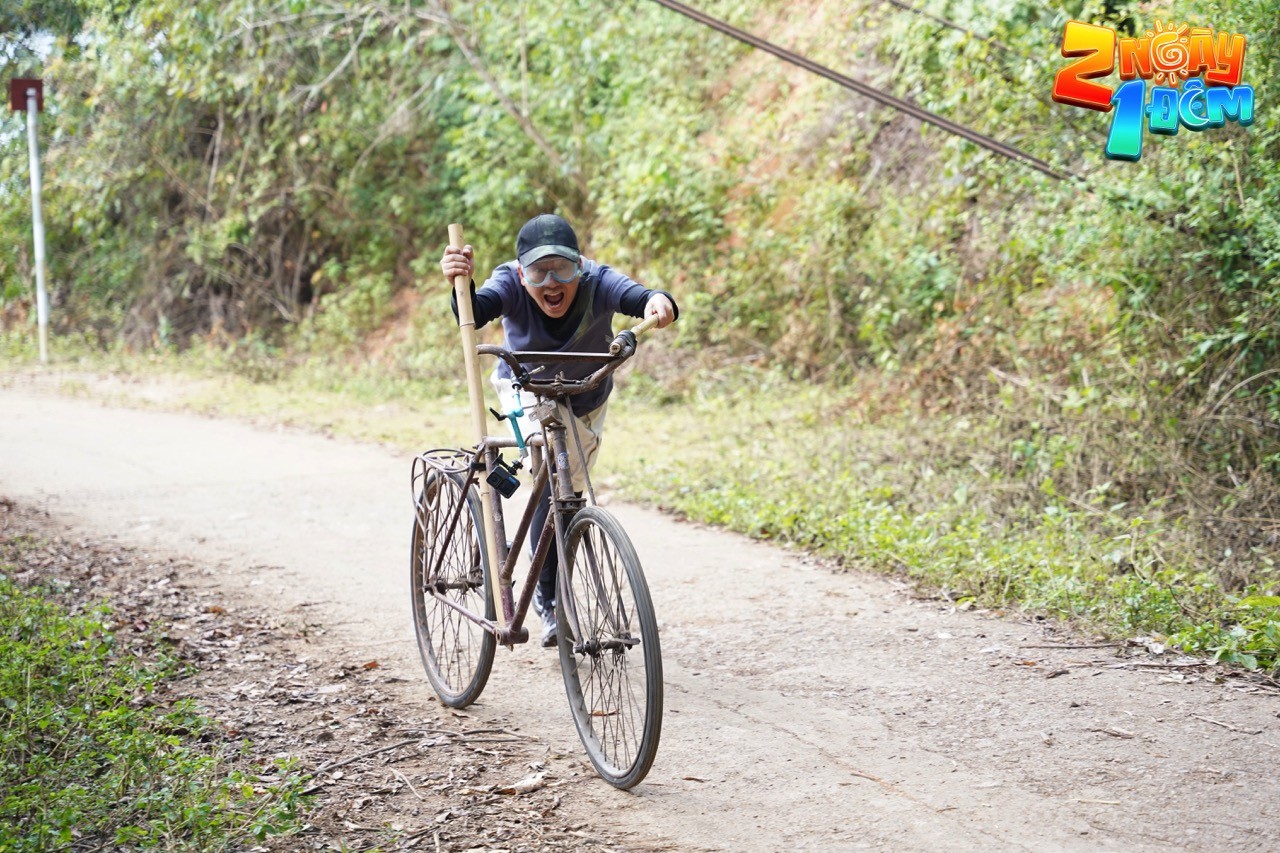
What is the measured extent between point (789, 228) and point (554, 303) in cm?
849

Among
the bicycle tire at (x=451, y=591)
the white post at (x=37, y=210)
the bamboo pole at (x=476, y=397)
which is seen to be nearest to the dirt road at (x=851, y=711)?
the bicycle tire at (x=451, y=591)

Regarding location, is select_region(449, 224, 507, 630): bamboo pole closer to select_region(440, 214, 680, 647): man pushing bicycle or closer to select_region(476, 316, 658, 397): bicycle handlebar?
select_region(440, 214, 680, 647): man pushing bicycle

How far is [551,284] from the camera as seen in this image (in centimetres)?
467

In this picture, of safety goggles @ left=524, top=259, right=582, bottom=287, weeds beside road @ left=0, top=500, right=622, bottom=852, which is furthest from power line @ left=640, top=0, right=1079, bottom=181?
weeds beside road @ left=0, top=500, right=622, bottom=852

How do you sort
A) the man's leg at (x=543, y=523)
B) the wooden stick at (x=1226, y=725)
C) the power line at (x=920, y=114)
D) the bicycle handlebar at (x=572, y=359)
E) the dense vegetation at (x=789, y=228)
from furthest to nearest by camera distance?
the power line at (x=920, y=114) < the dense vegetation at (x=789, y=228) < the man's leg at (x=543, y=523) < the wooden stick at (x=1226, y=725) < the bicycle handlebar at (x=572, y=359)

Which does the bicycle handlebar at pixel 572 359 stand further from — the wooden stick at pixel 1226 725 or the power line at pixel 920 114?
the power line at pixel 920 114

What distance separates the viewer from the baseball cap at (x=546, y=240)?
4.52m

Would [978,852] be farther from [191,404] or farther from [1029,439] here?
[191,404]

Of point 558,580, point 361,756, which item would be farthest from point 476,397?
point 361,756

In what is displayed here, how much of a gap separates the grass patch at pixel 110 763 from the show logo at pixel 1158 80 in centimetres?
594

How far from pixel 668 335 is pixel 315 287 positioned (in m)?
7.94

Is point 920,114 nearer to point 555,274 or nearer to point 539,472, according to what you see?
point 555,274

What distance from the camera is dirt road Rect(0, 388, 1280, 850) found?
146 inches

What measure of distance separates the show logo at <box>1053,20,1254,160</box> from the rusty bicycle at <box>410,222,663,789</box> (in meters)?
4.34
